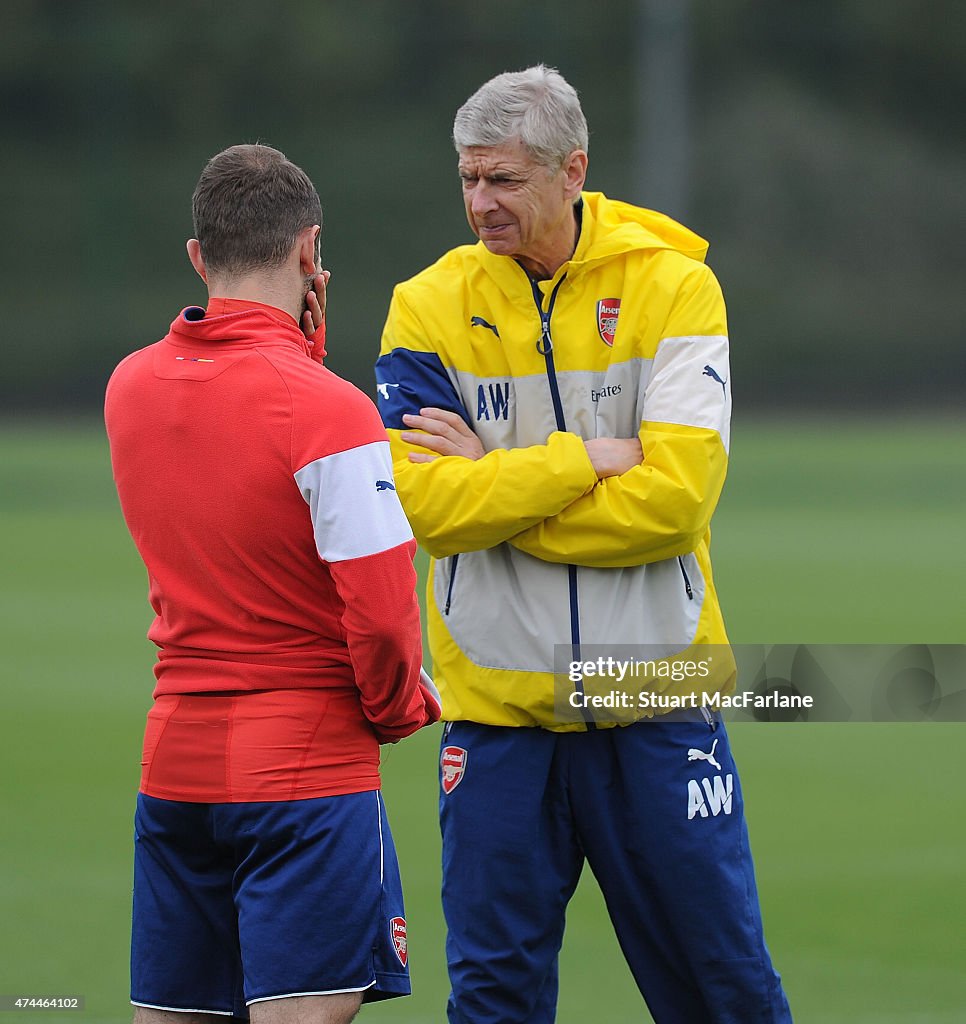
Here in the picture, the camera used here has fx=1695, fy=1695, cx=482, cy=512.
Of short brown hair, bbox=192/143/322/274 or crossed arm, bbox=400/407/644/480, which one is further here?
crossed arm, bbox=400/407/644/480

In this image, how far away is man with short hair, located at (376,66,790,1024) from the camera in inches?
115

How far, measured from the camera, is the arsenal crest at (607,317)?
Result: 3018 millimetres

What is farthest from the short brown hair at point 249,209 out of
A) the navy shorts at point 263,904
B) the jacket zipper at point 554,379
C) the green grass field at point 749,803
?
the green grass field at point 749,803

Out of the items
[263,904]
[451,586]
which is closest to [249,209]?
[451,586]

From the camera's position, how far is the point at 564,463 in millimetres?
2926

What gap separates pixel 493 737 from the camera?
2994 millimetres

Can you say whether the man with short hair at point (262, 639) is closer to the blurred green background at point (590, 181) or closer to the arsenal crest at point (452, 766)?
the arsenal crest at point (452, 766)

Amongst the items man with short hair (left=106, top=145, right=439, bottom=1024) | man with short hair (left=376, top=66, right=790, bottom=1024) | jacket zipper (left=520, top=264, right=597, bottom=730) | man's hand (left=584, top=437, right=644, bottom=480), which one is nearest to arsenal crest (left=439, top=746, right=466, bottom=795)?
man with short hair (left=376, top=66, right=790, bottom=1024)

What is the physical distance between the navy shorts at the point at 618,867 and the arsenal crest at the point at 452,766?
15mm

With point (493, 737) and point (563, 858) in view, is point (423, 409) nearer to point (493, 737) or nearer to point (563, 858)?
point (493, 737)

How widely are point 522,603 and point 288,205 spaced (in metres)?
0.86

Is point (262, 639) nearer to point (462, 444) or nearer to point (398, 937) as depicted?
point (398, 937)

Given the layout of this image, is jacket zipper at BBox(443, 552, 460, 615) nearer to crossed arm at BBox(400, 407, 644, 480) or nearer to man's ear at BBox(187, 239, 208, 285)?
crossed arm at BBox(400, 407, 644, 480)

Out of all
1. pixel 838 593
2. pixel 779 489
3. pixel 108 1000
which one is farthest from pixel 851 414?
pixel 108 1000
